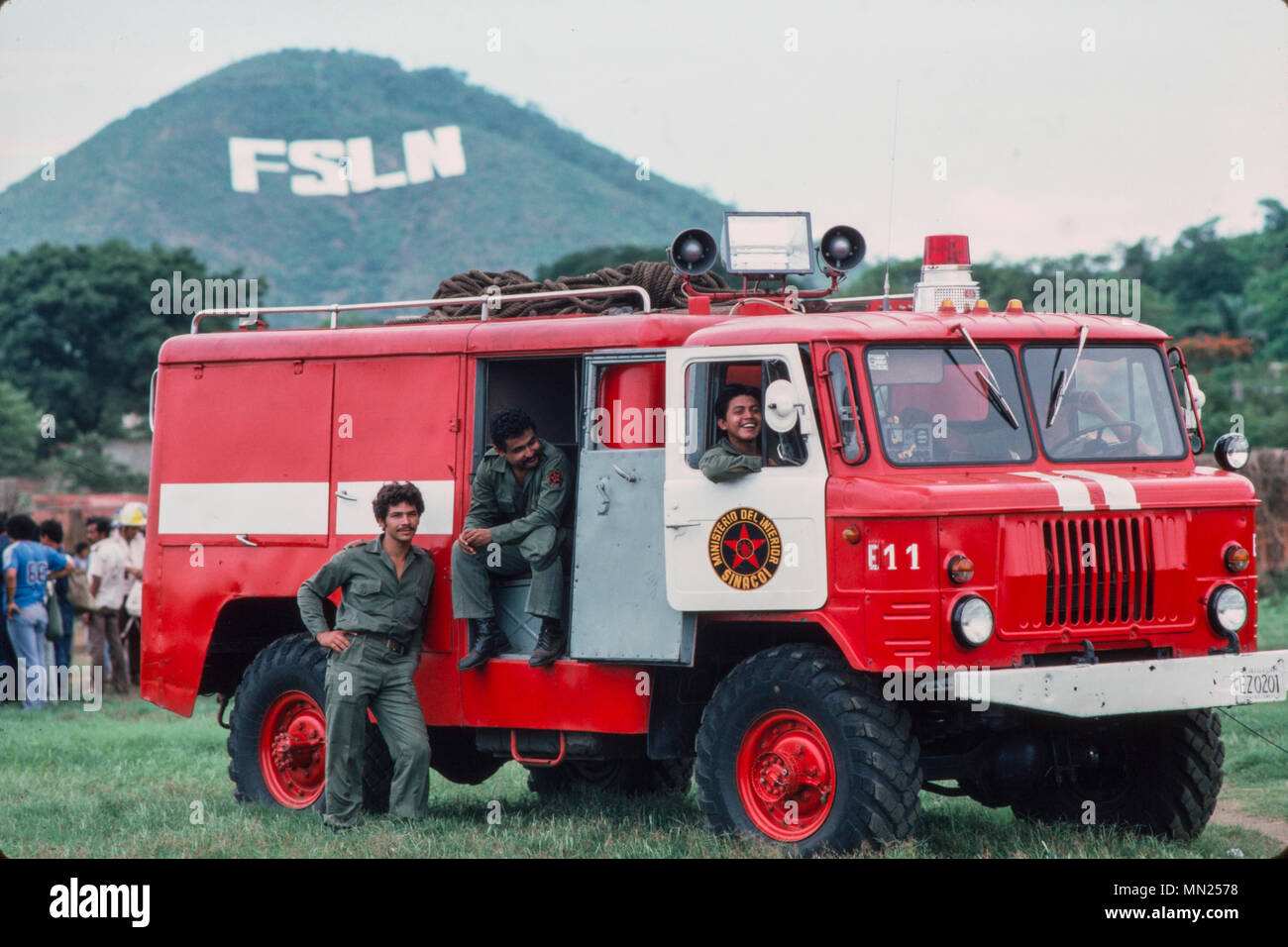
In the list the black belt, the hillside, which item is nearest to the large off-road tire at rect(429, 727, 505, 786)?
the black belt

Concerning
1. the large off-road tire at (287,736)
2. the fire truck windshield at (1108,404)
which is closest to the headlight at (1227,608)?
the fire truck windshield at (1108,404)

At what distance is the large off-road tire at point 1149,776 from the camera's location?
10.4 m

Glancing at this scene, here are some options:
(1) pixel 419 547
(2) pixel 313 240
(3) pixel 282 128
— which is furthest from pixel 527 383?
(3) pixel 282 128

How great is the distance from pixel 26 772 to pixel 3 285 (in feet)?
209

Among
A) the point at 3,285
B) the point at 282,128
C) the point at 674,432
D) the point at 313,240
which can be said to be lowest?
Result: the point at 674,432

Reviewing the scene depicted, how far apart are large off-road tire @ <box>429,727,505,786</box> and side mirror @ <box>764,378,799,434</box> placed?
140 inches

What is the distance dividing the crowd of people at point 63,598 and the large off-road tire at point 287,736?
22.0 feet

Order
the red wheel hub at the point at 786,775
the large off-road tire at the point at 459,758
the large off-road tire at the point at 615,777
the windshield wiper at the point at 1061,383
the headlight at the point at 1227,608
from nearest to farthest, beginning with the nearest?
1. the red wheel hub at the point at 786,775
2. the headlight at the point at 1227,608
3. the windshield wiper at the point at 1061,383
4. the large off-road tire at the point at 459,758
5. the large off-road tire at the point at 615,777

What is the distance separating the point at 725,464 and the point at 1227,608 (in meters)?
2.78

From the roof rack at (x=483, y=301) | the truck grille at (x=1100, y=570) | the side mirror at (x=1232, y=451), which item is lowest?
the truck grille at (x=1100, y=570)

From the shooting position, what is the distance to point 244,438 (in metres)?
12.4

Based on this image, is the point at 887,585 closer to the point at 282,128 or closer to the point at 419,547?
the point at 419,547

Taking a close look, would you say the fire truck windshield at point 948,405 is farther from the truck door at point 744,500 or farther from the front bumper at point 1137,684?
the front bumper at point 1137,684

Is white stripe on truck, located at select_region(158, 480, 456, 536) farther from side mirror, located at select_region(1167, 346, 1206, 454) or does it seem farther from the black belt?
side mirror, located at select_region(1167, 346, 1206, 454)
